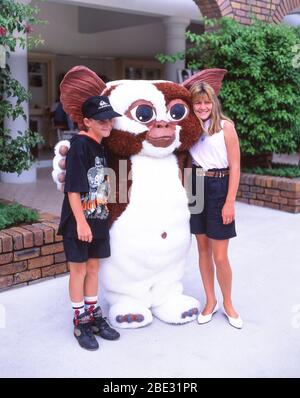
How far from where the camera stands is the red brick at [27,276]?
3.76 meters

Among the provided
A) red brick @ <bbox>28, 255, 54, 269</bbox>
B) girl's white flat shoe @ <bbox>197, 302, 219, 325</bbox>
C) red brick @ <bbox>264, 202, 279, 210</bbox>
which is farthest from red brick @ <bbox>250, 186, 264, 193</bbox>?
girl's white flat shoe @ <bbox>197, 302, 219, 325</bbox>

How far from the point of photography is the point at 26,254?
3770mm

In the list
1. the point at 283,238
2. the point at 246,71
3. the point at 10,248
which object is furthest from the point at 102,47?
the point at 10,248

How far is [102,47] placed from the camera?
12094 mm

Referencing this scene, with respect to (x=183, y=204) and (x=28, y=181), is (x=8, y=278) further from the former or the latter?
(x=28, y=181)

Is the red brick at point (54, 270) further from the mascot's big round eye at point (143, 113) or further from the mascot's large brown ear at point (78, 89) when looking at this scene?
the mascot's big round eye at point (143, 113)

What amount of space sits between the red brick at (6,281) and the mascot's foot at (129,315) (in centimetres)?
95

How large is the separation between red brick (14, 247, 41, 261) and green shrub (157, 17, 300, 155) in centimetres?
359

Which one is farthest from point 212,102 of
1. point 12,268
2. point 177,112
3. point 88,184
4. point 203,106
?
Answer: point 12,268

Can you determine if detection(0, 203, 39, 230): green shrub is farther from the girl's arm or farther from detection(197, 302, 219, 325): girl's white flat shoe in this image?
the girl's arm

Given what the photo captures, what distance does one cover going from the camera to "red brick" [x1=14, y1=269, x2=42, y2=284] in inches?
148

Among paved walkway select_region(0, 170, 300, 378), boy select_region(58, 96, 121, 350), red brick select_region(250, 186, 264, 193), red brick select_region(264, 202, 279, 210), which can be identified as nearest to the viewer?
paved walkway select_region(0, 170, 300, 378)

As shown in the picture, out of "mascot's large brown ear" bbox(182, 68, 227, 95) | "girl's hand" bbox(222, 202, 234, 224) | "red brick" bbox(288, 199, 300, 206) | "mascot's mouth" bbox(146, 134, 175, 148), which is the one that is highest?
"mascot's large brown ear" bbox(182, 68, 227, 95)

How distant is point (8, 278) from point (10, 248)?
9.0 inches
